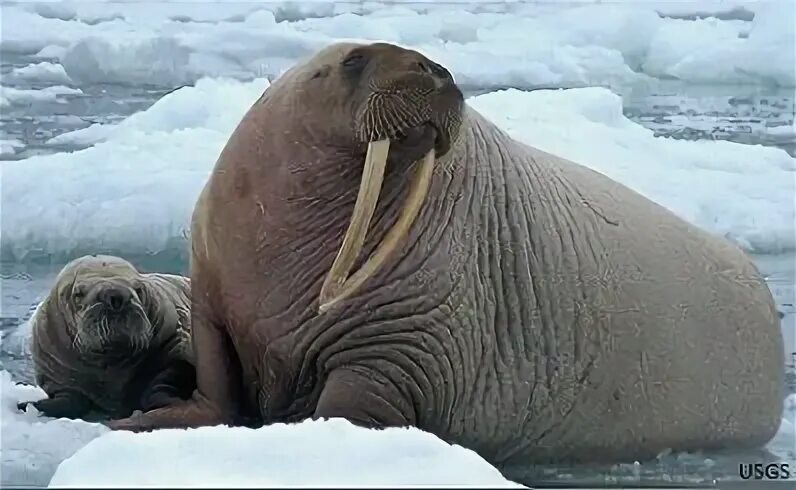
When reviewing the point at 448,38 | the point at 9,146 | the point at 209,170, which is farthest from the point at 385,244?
the point at 448,38

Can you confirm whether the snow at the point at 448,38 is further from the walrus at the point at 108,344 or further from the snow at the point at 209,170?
the walrus at the point at 108,344

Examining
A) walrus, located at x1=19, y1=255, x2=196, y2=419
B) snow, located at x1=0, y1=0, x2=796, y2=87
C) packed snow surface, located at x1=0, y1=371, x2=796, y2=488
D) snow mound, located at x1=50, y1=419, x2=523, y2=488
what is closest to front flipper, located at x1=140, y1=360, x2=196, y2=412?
walrus, located at x1=19, y1=255, x2=196, y2=419

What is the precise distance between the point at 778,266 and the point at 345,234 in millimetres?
2653

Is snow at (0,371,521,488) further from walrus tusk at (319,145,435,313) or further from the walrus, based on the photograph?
the walrus

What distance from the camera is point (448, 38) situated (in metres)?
7.88

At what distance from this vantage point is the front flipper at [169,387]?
513 centimetres

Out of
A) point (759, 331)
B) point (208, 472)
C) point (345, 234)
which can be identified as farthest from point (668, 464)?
point (208, 472)

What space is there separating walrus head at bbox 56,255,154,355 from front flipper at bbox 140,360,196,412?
138 mm

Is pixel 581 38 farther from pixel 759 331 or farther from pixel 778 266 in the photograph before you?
pixel 759 331

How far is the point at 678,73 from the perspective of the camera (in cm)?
853

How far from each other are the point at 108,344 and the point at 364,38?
240 cm

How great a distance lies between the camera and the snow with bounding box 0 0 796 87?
7.44 meters

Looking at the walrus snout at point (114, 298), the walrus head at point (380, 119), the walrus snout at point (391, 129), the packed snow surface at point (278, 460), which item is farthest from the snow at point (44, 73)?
the packed snow surface at point (278, 460)

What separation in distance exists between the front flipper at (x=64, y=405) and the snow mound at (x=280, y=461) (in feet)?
5.76
